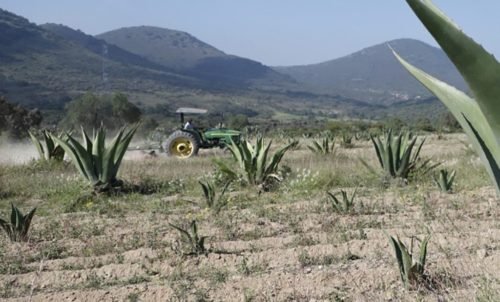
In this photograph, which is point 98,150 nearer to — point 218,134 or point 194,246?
point 194,246

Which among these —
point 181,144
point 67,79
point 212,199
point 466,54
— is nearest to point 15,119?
point 181,144

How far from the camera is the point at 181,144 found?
15039 mm

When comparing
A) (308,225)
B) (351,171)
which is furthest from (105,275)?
(351,171)

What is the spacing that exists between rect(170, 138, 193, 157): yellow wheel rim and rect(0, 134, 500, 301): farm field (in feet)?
22.7

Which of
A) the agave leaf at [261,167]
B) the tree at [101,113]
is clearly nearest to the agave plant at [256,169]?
the agave leaf at [261,167]

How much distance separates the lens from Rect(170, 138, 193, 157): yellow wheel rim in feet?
49.2

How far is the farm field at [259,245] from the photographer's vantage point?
341 cm

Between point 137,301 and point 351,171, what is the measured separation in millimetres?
6425

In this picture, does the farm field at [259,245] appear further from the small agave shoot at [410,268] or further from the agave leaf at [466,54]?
the agave leaf at [466,54]

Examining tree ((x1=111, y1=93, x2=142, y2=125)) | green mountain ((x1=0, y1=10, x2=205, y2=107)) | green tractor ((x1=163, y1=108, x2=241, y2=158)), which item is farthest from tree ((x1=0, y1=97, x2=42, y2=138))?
green mountain ((x1=0, y1=10, x2=205, y2=107))

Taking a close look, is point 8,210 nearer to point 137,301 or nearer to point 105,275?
point 105,275

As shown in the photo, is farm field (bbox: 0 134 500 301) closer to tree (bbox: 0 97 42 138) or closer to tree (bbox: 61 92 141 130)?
tree (bbox: 0 97 42 138)

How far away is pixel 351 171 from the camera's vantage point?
9367 mm

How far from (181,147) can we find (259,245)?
1069cm
